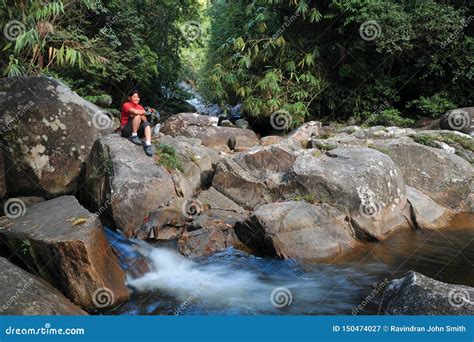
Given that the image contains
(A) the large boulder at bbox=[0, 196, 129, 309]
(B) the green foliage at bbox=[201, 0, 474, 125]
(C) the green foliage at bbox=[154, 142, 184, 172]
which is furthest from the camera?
(B) the green foliage at bbox=[201, 0, 474, 125]

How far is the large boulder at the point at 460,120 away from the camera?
36.5 feet

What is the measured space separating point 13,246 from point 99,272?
52.8 inches

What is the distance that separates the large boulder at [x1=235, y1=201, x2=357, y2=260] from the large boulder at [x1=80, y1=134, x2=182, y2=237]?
159 centimetres

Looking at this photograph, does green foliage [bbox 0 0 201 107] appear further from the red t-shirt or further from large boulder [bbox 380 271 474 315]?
large boulder [bbox 380 271 474 315]

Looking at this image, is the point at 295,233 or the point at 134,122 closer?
the point at 295,233

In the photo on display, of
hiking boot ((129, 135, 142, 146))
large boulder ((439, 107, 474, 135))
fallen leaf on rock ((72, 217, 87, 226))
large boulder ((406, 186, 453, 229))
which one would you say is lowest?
fallen leaf on rock ((72, 217, 87, 226))

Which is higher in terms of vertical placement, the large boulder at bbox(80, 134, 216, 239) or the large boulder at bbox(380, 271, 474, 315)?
the large boulder at bbox(380, 271, 474, 315)

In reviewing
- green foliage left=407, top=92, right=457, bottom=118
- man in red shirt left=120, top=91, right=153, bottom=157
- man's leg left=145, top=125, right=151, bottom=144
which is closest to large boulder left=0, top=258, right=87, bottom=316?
man's leg left=145, top=125, right=151, bottom=144

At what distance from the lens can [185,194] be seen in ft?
24.6

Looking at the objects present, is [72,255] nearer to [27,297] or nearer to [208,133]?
[27,297]

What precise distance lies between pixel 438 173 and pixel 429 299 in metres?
5.78

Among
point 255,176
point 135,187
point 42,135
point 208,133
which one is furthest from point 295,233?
point 208,133

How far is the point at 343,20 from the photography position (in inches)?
540

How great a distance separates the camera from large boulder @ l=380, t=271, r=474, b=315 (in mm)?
3188
